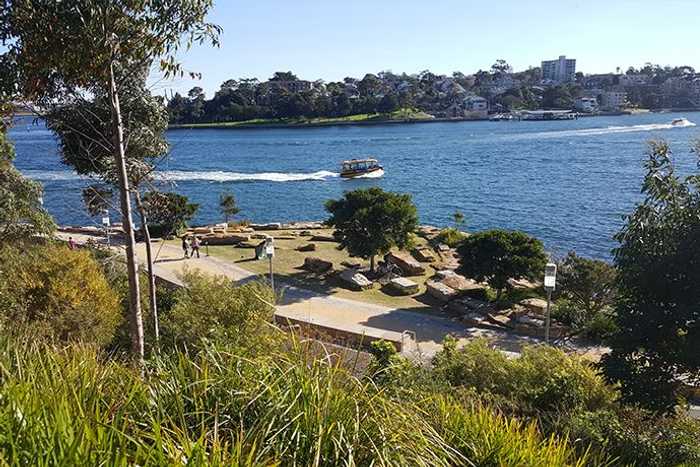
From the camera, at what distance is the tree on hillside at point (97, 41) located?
726 cm

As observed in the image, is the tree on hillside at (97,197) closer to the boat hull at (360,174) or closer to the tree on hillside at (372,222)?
the tree on hillside at (372,222)

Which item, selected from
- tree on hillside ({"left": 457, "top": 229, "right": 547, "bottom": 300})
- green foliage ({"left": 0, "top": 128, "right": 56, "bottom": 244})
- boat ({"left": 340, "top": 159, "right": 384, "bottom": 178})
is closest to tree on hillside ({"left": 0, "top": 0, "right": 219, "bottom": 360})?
green foliage ({"left": 0, "top": 128, "right": 56, "bottom": 244})

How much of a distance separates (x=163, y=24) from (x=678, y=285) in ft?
24.9

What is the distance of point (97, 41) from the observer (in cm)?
753

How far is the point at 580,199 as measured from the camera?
164 feet

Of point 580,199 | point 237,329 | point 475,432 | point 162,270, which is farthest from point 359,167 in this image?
point 475,432

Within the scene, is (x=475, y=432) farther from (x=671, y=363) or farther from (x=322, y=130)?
(x=322, y=130)

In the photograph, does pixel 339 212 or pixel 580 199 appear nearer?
pixel 339 212

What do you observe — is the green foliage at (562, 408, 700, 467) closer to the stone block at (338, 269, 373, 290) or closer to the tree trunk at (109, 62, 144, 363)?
the tree trunk at (109, 62, 144, 363)

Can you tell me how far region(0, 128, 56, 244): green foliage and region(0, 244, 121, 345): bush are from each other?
4.02 m

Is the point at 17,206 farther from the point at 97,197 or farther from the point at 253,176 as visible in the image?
the point at 253,176

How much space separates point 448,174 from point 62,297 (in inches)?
2175

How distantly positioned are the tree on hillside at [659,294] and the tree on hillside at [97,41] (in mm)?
6511

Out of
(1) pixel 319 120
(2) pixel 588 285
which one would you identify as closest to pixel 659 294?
(2) pixel 588 285
